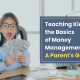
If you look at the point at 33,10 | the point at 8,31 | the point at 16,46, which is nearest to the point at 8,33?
the point at 8,31

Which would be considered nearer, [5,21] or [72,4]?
[5,21]

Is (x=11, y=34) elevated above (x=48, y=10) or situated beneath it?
situated beneath

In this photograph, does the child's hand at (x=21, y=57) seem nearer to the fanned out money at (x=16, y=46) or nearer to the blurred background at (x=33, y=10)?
the fanned out money at (x=16, y=46)

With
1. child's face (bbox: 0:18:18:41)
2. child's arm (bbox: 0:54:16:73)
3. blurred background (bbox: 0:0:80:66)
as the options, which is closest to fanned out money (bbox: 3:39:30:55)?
child's arm (bbox: 0:54:16:73)

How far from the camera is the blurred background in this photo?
277 cm

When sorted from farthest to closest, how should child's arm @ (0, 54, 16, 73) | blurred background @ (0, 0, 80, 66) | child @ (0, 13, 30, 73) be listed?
blurred background @ (0, 0, 80, 66) < child @ (0, 13, 30, 73) < child's arm @ (0, 54, 16, 73)

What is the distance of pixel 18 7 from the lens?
278cm

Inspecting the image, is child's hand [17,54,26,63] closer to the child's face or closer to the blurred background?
the child's face

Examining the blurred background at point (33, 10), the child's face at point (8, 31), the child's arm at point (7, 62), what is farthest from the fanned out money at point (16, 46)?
the blurred background at point (33, 10)

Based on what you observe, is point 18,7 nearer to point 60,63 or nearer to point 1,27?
point 1,27

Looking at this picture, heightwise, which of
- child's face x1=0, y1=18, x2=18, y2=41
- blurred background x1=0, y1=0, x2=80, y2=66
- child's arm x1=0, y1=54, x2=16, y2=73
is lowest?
child's arm x1=0, y1=54, x2=16, y2=73

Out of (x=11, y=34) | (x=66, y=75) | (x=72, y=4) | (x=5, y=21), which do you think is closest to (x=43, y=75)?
(x=66, y=75)

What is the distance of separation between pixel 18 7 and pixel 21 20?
0.31m

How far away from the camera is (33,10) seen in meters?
2.87
